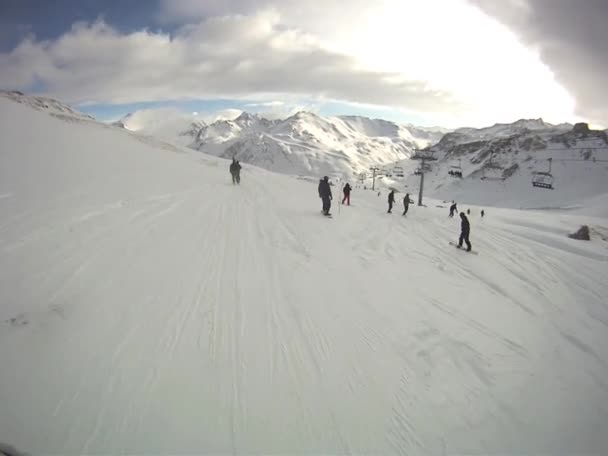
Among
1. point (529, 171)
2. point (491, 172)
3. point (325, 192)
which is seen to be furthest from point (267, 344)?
point (491, 172)

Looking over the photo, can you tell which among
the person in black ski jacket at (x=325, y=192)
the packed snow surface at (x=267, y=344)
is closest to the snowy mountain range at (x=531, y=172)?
the person in black ski jacket at (x=325, y=192)

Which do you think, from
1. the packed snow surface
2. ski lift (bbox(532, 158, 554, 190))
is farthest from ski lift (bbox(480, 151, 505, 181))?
the packed snow surface

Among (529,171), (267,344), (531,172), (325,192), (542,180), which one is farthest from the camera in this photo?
(529,171)

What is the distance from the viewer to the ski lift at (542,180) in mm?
79375

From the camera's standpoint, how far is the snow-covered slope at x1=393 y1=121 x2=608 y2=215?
256 feet

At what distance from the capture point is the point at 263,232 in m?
10.9

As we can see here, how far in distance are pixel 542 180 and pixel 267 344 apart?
104m

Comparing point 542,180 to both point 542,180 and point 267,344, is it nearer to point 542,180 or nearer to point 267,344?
point 542,180

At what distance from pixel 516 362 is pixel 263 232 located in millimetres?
7848

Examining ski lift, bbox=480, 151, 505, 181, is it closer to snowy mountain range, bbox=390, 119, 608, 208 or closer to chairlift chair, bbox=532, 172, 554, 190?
snowy mountain range, bbox=390, 119, 608, 208

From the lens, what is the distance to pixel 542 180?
275 ft

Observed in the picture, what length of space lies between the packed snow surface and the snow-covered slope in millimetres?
76875

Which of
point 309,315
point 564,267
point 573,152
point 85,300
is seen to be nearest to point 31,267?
point 85,300

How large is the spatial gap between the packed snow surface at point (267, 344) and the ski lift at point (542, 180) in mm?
87129
